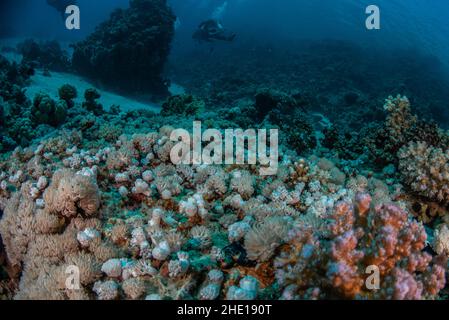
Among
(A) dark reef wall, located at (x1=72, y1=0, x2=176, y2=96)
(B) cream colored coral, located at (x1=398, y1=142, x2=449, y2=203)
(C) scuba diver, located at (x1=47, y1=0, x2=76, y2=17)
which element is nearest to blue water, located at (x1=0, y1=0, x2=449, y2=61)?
(C) scuba diver, located at (x1=47, y1=0, x2=76, y2=17)

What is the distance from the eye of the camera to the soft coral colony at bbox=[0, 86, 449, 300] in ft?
8.45

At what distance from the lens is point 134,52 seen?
1519cm

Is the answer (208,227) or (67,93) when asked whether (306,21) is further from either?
(208,227)

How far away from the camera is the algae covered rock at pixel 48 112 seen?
→ 773 cm

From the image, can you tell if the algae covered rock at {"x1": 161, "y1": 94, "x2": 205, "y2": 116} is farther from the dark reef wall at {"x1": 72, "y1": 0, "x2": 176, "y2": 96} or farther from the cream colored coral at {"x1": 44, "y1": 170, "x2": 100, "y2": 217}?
the dark reef wall at {"x1": 72, "y1": 0, "x2": 176, "y2": 96}

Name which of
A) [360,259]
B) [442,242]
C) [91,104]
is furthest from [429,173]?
[91,104]

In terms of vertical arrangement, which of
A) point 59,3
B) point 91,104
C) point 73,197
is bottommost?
point 73,197

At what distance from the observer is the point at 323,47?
31688 mm

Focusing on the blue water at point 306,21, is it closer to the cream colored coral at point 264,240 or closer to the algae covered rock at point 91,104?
the algae covered rock at point 91,104

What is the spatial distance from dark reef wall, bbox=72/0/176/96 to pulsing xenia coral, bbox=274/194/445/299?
14.3 metres

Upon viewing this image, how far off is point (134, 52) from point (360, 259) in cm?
1476

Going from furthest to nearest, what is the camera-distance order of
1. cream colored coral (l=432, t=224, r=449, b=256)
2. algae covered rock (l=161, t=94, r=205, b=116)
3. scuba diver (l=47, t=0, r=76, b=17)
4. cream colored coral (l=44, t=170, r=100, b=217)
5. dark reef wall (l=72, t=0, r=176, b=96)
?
1. scuba diver (l=47, t=0, r=76, b=17)
2. dark reef wall (l=72, t=0, r=176, b=96)
3. algae covered rock (l=161, t=94, r=205, b=116)
4. cream colored coral (l=432, t=224, r=449, b=256)
5. cream colored coral (l=44, t=170, r=100, b=217)

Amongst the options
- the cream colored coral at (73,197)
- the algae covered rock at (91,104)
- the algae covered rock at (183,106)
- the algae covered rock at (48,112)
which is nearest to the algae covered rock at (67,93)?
the algae covered rock at (91,104)

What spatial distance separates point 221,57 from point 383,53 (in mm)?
17584
